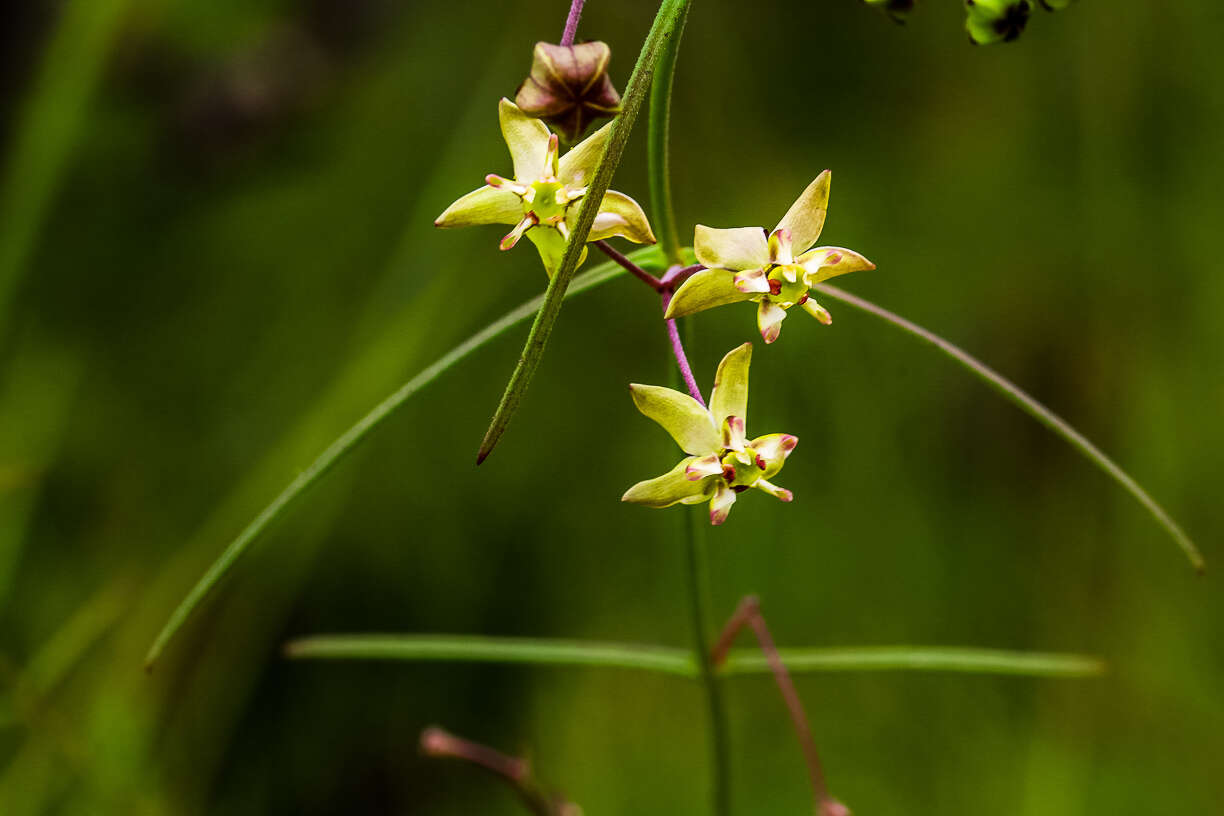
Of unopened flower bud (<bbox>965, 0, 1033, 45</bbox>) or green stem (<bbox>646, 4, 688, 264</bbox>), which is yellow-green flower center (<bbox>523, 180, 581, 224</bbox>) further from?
unopened flower bud (<bbox>965, 0, 1033, 45</bbox>)

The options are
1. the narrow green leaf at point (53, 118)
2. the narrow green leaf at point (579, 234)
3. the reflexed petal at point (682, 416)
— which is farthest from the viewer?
the narrow green leaf at point (53, 118)

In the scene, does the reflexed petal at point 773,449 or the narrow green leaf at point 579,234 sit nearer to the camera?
the narrow green leaf at point 579,234

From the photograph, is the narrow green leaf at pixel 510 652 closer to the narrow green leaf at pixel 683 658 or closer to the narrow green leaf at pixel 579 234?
the narrow green leaf at pixel 683 658

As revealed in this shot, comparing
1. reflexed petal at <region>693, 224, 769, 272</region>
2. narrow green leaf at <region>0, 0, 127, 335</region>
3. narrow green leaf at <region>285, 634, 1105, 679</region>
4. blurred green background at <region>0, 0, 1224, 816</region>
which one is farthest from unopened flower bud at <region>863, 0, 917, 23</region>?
narrow green leaf at <region>0, 0, 127, 335</region>

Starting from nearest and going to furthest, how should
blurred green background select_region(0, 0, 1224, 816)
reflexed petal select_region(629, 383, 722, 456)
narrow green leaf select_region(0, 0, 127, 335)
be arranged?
reflexed petal select_region(629, 383, 722, 456), narrow green leaf select_region(0, 0, 127, 335), blurred green background select_region(0, 0, 1224, 816)

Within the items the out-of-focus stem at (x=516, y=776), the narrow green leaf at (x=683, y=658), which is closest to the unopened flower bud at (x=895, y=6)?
the narrow green leaf at (x=683, y=658)

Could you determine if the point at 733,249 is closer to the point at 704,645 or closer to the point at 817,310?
the point at 817,310

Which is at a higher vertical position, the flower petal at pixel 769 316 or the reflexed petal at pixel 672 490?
the flower petal at pixel 769 316
